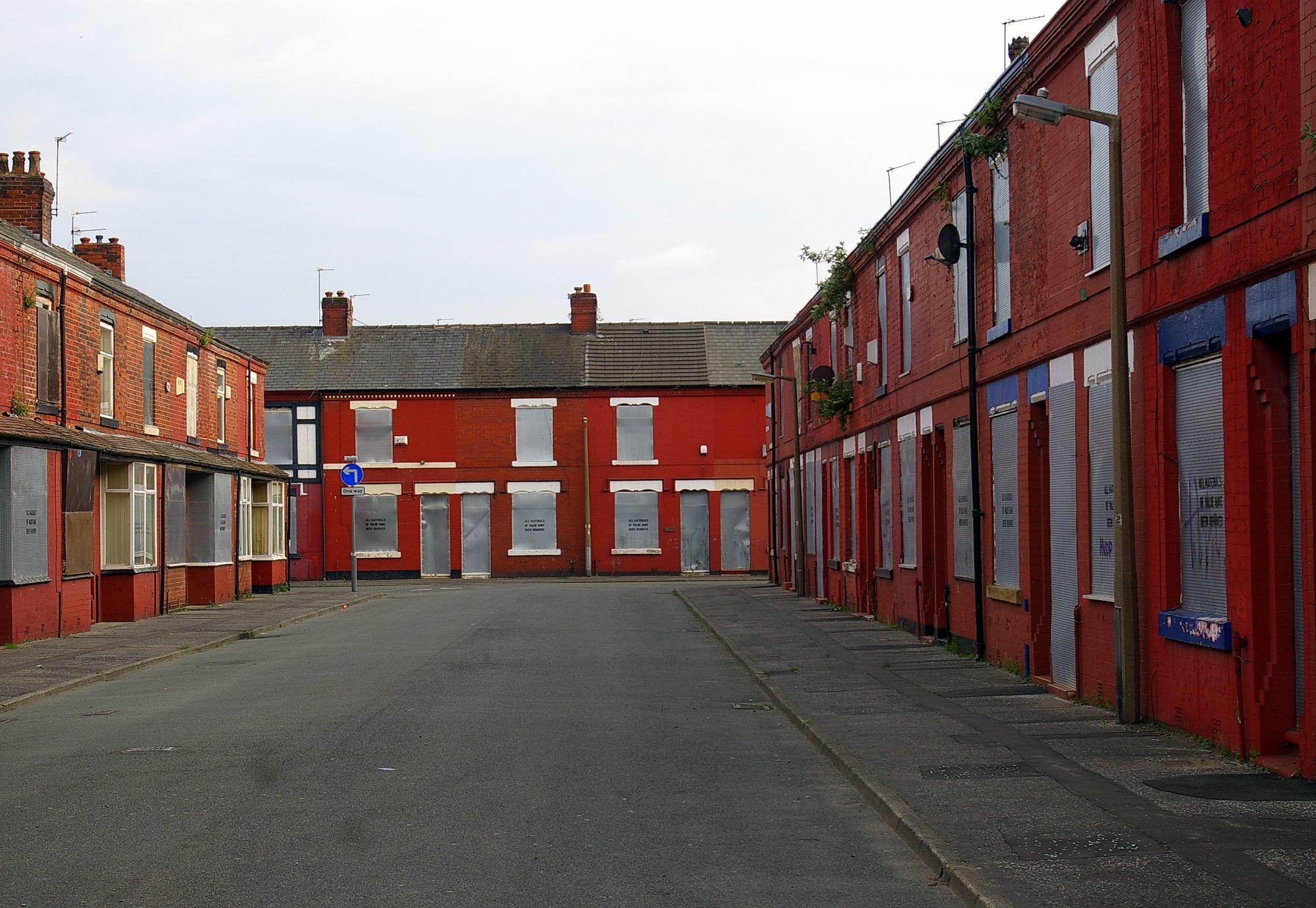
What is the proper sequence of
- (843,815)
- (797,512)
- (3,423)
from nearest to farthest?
1. (843,815)
2. (3,423)
3. (797,512)

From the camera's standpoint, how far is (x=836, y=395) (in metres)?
27.8

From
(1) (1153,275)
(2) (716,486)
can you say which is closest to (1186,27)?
(1) (1153,275)

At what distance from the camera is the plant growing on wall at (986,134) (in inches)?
650

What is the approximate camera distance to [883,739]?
1136cm

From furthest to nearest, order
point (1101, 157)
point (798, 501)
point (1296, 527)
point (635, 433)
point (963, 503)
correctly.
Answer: point (635, 433)
point (798, 501)
point (963, 503)
point (1101, 157)
point (1296, 527)

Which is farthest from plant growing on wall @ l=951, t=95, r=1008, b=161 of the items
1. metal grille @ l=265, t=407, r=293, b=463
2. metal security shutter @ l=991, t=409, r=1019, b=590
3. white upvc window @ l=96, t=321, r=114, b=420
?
metal grille @ l=265, t=407, r=293, b=463

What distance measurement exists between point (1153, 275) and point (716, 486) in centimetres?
3876

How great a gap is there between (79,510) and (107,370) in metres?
3.98

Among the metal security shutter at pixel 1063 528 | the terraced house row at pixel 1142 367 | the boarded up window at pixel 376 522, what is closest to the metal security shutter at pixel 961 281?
the terraced house row at pixel 1142 367

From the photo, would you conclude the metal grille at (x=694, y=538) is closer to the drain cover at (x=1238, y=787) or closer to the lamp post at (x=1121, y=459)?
the lamp post at (x=1121, y=459)

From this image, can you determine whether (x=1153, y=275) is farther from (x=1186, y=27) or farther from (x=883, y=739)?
(x=883, y=739)

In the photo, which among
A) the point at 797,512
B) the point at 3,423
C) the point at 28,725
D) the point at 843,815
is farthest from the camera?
the point at 797,512

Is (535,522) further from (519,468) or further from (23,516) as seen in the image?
(23,516)

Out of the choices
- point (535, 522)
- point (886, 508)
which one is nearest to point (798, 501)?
point (886, 508)
